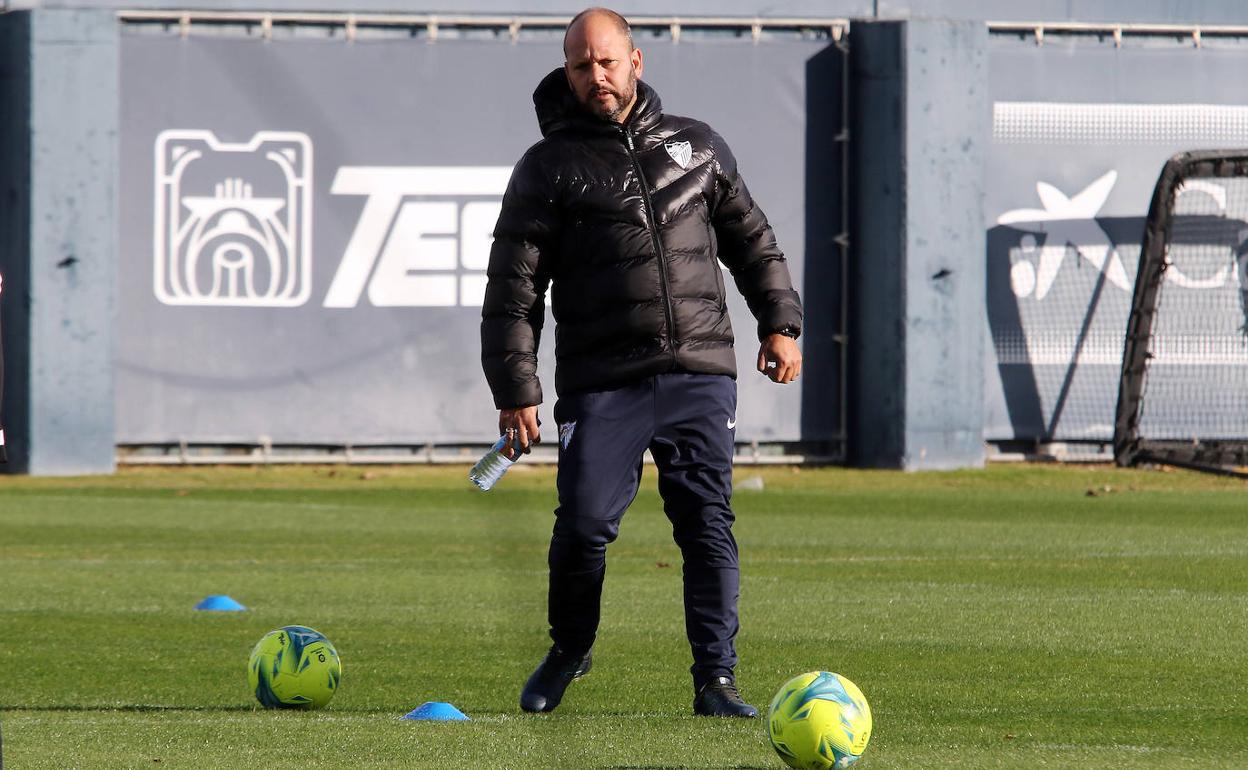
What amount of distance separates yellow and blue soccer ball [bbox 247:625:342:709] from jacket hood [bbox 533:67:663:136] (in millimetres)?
1827

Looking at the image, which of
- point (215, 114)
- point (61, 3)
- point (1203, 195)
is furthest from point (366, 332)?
point (1203, 195)

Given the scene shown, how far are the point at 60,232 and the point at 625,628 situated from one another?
12.2m

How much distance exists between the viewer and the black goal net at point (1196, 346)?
19359 millimetres

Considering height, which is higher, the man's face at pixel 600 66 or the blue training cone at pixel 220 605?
the man's face at pixel 600 66

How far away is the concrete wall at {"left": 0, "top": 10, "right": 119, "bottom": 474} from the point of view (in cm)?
1906

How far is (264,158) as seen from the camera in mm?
19703

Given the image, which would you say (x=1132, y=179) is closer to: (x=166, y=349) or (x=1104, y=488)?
(x=1104, y=488)

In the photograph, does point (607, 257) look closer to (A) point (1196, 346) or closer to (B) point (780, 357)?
(B) point (780, 357)

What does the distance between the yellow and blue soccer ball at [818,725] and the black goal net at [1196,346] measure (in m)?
14.6

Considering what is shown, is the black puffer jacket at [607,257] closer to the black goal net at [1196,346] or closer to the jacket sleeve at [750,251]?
the jacket sleeve at [750,251]

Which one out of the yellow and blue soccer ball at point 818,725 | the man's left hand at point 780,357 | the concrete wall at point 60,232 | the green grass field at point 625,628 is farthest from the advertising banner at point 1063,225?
the yellow and blue soccer ball at point 818,725

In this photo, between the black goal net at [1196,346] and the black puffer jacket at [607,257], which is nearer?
the black puffer jacket at [607,257]

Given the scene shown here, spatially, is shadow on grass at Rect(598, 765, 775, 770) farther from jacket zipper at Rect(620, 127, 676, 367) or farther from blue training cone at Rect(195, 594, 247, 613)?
blue training cone at Rect(195, 594, 247, 613)

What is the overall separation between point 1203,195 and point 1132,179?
91 cm
